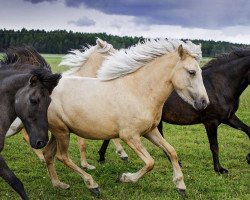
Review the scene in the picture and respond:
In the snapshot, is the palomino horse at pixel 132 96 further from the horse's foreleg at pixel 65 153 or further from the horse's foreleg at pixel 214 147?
the horse's foreleg at pixel 214 147

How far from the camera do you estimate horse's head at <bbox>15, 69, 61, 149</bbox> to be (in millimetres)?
5723

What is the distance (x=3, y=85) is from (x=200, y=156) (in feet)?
18.9

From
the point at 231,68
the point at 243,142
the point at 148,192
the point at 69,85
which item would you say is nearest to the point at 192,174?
the point at 148,192

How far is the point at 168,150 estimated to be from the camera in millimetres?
7219

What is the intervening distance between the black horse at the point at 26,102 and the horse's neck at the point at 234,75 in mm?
4198

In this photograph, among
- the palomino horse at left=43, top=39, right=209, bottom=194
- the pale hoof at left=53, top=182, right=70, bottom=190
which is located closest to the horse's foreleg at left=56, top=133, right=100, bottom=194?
the palomino horse at left=43, top=39, right=209, bottom=194

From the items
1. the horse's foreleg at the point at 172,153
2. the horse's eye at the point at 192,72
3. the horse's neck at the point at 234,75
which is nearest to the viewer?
the horse's eye at the point at 192,72

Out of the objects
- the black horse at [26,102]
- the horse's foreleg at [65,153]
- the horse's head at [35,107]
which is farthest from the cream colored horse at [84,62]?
the horse's head at [35,107]

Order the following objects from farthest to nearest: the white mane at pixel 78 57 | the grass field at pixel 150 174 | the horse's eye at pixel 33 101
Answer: the white mane at pixel 78 57 < the grass field at pixel 150 174 < the horse's eye at pixel 33 101

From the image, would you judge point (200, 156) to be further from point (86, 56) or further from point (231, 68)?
point (86, 56)

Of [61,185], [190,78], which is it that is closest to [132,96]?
[190,78]

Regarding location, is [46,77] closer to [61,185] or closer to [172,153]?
[172,153]

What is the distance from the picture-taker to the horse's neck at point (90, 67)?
945 centimetres

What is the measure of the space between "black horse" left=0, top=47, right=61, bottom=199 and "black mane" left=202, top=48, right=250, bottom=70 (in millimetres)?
4357
